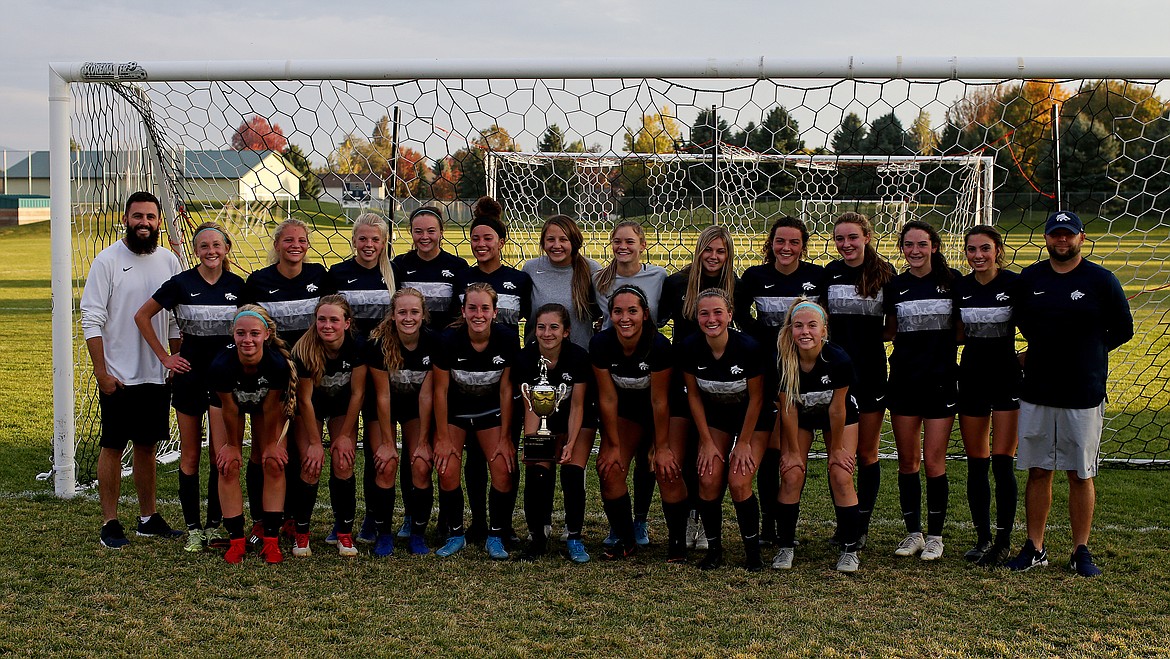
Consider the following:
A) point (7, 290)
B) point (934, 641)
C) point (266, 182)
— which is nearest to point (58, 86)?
point (266, 182)

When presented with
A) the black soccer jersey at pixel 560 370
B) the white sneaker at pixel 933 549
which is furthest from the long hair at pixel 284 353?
the white sneaker at pixel 933 549

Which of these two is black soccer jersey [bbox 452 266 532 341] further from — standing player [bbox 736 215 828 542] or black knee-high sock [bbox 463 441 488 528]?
standing player [bbox 736 215 828 542]

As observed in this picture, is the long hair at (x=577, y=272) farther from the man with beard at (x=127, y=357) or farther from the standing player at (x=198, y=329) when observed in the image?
the man with beard at (x=127, y=357)

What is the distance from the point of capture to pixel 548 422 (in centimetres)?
455

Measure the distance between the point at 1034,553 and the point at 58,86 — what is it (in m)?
5.57

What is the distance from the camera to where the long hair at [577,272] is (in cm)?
475

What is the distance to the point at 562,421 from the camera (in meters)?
4.58

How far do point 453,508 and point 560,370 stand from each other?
2.84ft

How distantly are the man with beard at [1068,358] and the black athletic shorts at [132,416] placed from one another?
13.5 ft

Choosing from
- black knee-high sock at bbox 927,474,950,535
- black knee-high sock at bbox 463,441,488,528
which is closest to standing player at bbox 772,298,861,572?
black knee-high sock at bbox 927,474,950,535

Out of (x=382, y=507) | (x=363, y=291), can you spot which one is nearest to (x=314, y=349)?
(x=363, y=291)

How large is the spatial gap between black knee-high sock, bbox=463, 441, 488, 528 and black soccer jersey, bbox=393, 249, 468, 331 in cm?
64

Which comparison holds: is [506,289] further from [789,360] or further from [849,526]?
[849,526]

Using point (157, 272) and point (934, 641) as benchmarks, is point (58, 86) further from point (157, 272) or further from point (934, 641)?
point (934, 641)
